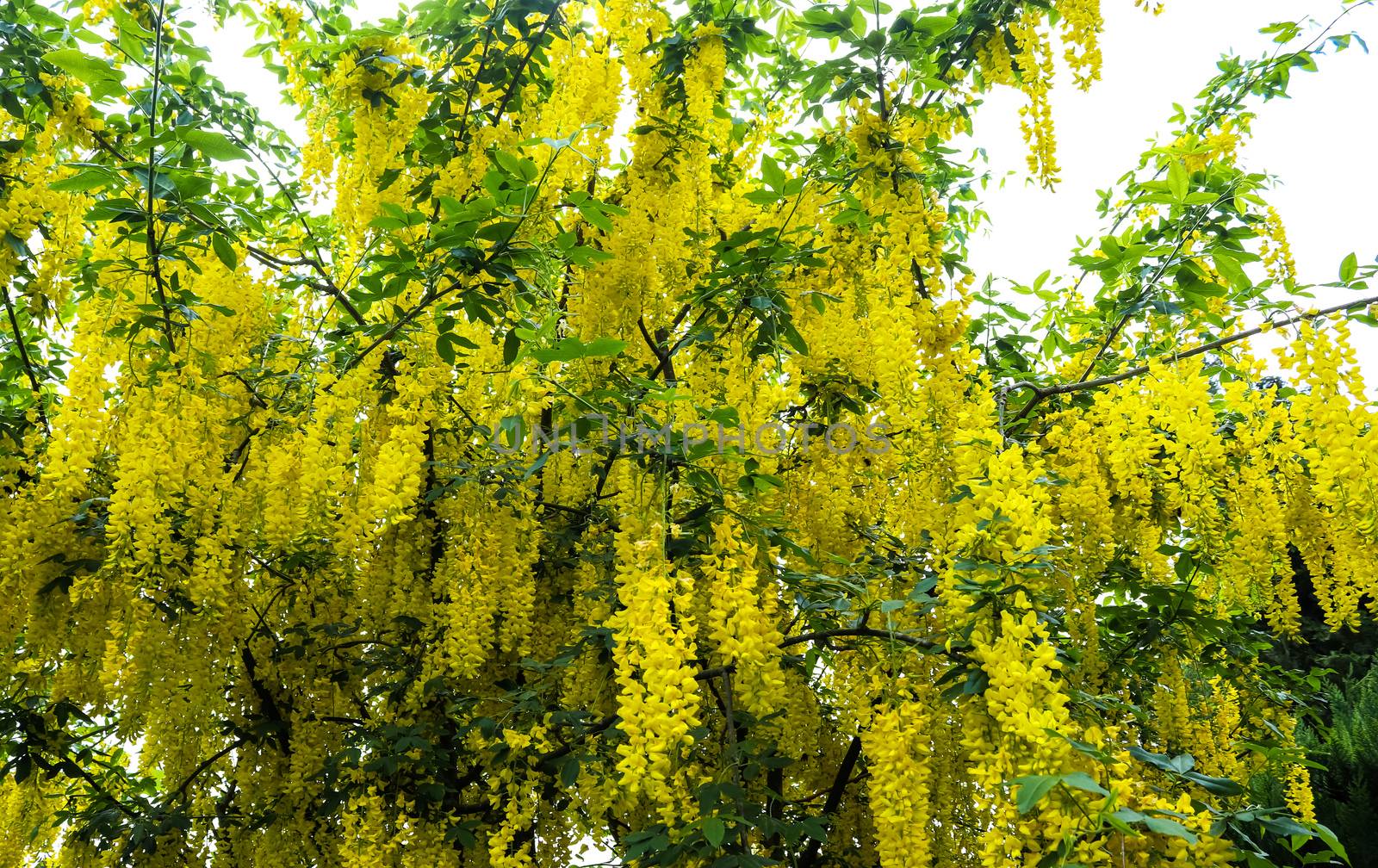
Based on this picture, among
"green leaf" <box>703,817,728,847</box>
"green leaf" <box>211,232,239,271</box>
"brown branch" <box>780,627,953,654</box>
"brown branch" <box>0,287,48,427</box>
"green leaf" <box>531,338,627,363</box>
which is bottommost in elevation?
"green leaf" <box>703,817,728,847</box>

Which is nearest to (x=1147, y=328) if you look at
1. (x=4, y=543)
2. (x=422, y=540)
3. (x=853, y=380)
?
(x=853, y=380)

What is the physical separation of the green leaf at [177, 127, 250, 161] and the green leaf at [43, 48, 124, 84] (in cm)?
29

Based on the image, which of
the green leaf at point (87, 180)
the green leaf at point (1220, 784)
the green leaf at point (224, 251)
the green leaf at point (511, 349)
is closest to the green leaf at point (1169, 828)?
the green leaf at point (1220, 784)

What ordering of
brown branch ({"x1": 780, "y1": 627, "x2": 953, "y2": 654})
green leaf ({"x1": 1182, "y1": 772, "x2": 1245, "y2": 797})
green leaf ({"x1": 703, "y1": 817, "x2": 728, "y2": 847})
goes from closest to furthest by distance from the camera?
green leaf ({"x1": 1182, "y1": 772, "x2": 1245, "y2": 797}) → green leaf ({"x1": 703, "y1": 817, "x2": 728, "y2": 847}) → brown branch ({"x1": 780, "y1": 627, "x2": 953, "y2": 654})

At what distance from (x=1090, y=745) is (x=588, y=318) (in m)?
2.08

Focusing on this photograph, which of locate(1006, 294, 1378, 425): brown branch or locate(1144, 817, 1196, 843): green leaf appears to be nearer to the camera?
locate(1144, 817, 1196, 843): green leaf

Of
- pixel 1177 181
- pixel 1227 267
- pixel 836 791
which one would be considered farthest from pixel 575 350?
pixel 1227 267

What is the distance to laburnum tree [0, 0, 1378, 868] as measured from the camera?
236cm

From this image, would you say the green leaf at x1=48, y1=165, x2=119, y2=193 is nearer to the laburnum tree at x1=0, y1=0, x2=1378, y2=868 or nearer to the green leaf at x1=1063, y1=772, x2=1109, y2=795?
the laburnum tree at x1=0, y1=0, x2=1378, y2=868

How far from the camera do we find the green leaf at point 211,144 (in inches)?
94.5

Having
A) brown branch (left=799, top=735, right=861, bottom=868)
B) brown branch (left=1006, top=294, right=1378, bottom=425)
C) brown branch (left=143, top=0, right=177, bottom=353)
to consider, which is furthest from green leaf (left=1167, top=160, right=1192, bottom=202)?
brown branch (left=143, top=0, right=177, bottom=353)

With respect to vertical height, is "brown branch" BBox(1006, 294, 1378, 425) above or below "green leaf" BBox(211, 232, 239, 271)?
below

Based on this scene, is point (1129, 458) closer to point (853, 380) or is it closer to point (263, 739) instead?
point (853, 380)

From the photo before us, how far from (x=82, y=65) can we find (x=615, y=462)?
1979 millimetres
